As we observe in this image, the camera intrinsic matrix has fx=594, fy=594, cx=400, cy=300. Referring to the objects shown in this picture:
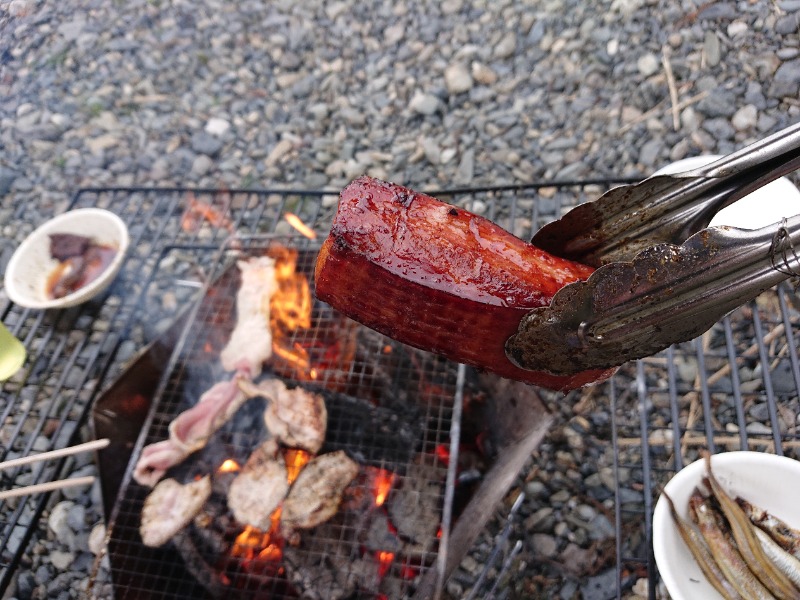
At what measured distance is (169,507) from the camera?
3256mm

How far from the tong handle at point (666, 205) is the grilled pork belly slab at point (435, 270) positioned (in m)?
0.12

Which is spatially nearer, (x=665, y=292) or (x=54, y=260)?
(x=665, y=292)

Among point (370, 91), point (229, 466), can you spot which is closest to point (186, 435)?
point (229, 466)

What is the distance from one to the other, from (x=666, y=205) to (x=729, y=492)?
4.66 feet

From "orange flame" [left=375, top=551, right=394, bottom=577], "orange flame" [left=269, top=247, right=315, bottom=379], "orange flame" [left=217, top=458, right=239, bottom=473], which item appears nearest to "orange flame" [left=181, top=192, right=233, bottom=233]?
"orange flame" [left=269, top=247, right=315, bottom=379]

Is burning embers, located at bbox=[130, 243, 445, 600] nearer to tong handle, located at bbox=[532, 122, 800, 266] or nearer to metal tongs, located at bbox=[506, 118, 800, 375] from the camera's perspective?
metal tongs, located at bbox=[506, 118, 800, 375]

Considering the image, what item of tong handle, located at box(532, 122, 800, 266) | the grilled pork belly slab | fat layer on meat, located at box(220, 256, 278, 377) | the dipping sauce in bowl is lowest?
the grilled pork belly slab

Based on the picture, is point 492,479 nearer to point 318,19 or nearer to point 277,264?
point 277,264

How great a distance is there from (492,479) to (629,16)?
4764 mm

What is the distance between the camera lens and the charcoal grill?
10.4 feet

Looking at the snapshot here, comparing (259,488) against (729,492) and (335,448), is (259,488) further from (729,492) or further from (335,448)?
(729,492)

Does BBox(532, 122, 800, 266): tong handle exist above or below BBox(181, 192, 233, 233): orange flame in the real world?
below

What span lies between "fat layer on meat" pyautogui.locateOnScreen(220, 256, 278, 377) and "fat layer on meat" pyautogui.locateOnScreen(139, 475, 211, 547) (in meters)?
0.71

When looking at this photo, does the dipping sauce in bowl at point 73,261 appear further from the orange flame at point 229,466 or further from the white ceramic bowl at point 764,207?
the white ceramic bowl at point 764,207
